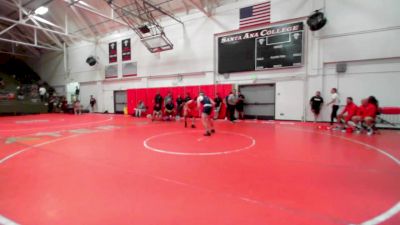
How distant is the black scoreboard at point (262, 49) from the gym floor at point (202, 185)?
21.5 feet

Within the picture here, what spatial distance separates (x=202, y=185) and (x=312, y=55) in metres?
9.83

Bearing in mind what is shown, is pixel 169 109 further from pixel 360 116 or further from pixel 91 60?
pixel 91 60

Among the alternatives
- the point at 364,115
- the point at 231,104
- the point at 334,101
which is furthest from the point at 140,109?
the point at 364,115

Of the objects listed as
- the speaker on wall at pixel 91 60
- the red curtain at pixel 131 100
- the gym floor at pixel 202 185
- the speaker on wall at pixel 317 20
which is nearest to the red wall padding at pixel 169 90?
the red curtain at pixel 131 100

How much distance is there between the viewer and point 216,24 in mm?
13070

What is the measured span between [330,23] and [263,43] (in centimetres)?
308

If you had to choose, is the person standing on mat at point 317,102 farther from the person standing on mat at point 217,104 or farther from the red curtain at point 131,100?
the red curtain at point 131,100

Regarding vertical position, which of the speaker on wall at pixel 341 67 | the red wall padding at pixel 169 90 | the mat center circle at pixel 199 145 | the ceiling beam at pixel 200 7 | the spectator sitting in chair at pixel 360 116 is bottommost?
the mat center circle at pixel 199 145

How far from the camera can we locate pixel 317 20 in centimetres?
963

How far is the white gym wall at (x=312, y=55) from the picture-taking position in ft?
29.7

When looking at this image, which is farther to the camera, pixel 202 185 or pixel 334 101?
pixel 334 101

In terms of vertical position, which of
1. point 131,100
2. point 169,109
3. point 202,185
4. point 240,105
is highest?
point 131,100

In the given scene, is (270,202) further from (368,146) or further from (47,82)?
(47,82)

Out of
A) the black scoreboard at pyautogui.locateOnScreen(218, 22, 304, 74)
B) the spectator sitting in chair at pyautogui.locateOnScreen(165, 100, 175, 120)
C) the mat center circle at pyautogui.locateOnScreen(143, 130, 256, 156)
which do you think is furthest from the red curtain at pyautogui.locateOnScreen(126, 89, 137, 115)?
the mat center circle at pyautogui.locateOnScreen(143, 130, 256, 156)
